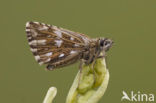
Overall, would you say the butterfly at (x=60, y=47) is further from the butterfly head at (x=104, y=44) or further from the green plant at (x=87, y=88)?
the green plant at (x=87, y=88)

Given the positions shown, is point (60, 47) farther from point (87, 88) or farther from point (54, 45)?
point (87, 88)

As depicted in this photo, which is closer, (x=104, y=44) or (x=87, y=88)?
(x=87, y=88)

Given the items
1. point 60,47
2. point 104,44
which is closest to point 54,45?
point 60,47

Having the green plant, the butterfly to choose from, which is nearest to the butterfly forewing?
the butterfly

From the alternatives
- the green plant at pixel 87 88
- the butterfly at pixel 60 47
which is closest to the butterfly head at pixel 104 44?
the butterfly at pixel 60 47

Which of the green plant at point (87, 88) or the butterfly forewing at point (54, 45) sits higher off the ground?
the butterfly forewing at point (54, 45)

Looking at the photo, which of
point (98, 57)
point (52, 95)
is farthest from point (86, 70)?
point (52, 95)

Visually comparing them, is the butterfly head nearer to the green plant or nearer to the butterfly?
the butterfly
